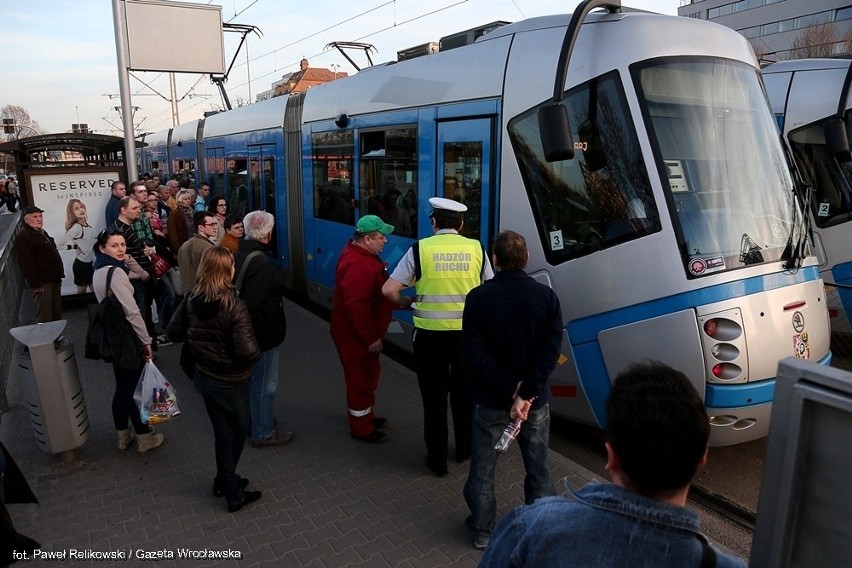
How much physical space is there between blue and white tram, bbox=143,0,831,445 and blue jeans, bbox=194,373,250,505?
90.9 inches

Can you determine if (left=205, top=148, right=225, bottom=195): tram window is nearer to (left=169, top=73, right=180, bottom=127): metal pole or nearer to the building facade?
(left=169, top=73, right=180, bottom=127): metal pole

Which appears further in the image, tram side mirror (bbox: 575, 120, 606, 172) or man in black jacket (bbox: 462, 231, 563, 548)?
tram side mirror (bbox: 575, 120, 606, 172)

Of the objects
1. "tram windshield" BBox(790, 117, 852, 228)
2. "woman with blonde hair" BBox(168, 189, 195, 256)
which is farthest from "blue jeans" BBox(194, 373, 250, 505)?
"tram windshield" BBox(790, 117, 852, 228)

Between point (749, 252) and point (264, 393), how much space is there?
11.9 feet

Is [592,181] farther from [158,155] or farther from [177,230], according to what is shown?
[158,155]

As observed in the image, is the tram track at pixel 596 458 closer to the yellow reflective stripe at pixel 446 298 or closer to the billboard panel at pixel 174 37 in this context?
the yellow reflective stripe at pixel 446 298

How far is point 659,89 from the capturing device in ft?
13.9

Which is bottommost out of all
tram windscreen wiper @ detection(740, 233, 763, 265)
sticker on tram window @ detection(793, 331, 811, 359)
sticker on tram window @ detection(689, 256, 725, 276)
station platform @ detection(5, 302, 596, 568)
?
station platform @ detection(5, 302, 596, 568)

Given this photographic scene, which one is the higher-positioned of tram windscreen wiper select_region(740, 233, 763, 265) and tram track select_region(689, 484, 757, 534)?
tram windscreen wiper select_region(740, 233, 763, 265)

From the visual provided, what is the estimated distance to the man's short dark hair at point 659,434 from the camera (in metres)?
1.27

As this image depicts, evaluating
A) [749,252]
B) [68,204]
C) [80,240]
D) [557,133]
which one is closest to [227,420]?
[557,133]

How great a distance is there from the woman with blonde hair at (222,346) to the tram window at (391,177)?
2.96 meters

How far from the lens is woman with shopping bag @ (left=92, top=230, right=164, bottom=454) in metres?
4.45

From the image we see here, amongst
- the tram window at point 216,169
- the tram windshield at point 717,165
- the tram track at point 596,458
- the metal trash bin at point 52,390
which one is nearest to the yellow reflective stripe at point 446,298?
the tram windshield at point 717,165
